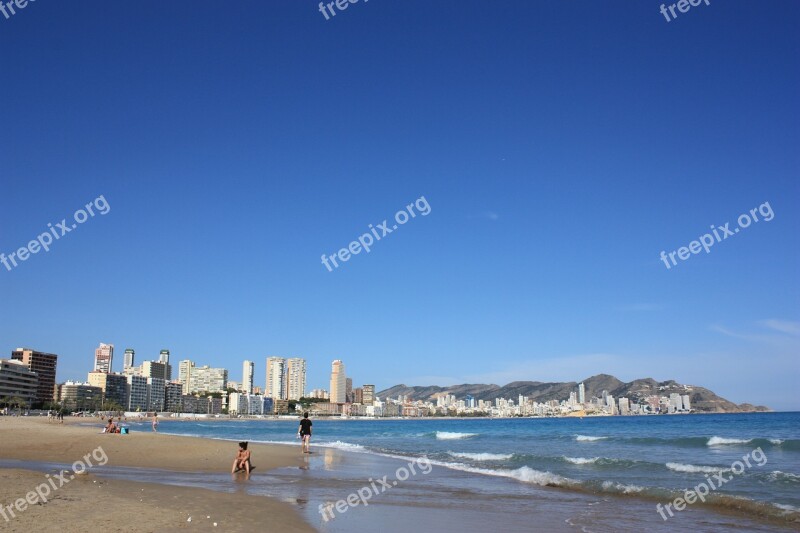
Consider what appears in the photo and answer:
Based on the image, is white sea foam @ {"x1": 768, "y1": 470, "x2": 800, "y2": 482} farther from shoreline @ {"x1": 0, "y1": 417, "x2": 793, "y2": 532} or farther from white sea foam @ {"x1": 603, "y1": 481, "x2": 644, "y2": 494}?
shoreline @ {"x1": 0, "y1": 417, "x2": 793, "y2": 532}

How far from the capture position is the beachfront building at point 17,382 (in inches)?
6043

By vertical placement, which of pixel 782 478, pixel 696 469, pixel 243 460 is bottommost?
pixel 696 469

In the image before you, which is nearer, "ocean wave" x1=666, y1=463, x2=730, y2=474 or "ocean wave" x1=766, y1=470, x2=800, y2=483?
"ocean wave" x1=766, y1=470, x2=800, y2=483

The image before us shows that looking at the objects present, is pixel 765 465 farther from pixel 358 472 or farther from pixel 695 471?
pixel 358 472

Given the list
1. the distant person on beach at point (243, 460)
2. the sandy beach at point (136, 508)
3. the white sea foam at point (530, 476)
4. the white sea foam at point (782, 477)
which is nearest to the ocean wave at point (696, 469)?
the white sea foam at point (782, 477)

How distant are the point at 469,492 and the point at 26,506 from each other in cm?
1063

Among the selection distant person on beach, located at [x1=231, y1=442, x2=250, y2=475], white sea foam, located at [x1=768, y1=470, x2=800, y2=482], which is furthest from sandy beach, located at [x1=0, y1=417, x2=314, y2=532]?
white sea foam, located at [x1=768, y1=470, x2=800, y2=482]

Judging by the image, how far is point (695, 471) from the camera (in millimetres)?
23141

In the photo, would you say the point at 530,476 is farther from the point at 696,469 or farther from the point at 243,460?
the point at 243,460

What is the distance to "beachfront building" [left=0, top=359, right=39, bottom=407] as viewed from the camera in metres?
154

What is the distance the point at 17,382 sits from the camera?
16050 centimetres

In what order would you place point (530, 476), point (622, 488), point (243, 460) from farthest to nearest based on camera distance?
point (530, 476), point (243, 460), point (622, 488)

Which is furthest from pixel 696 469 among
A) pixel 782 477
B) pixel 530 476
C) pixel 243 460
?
pixel 243 460

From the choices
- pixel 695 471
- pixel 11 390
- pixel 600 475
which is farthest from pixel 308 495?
pixel 11 390
